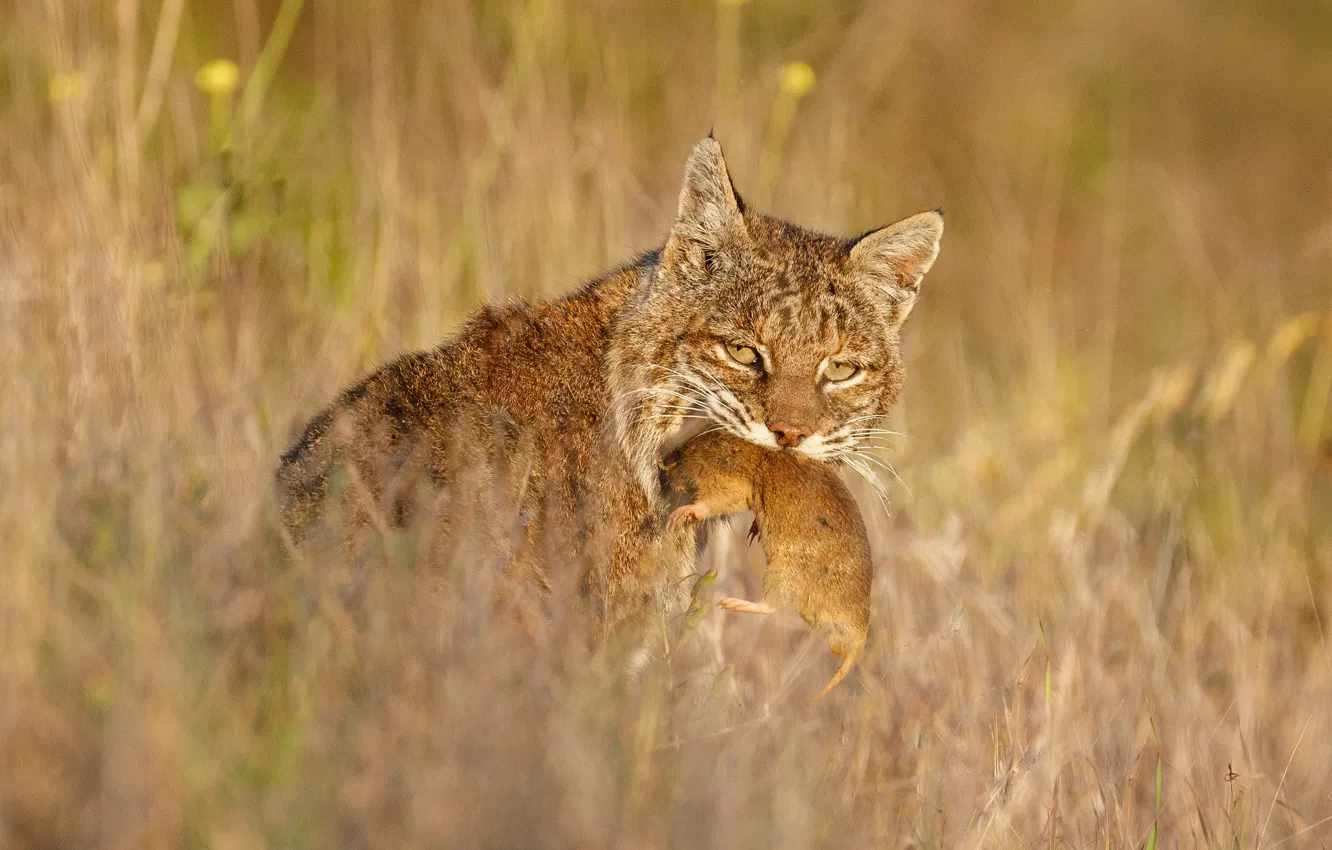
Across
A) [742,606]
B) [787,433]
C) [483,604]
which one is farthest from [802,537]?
[483,604]

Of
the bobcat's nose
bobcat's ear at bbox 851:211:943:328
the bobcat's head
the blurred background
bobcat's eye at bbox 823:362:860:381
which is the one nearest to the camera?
the blurred background

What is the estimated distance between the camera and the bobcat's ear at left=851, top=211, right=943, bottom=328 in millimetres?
6527

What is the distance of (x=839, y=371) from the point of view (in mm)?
6320

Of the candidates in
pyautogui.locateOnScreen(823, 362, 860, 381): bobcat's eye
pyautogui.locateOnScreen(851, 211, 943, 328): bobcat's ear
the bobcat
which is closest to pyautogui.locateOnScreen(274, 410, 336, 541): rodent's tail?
the bobcat

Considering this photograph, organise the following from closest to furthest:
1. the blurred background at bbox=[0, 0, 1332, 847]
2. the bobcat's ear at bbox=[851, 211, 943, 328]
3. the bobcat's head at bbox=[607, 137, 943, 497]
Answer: the blurred background at bbox=[0, 0, 1332, 847]
the bobcat's head at bbox=[607, 137, 943, 497]
the bobcat's ear at bbox=[851, 211, 943, 328]

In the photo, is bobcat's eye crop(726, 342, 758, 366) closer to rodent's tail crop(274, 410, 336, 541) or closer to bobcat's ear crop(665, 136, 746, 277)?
bobcat's ear crop(665, 136, 746, 277)

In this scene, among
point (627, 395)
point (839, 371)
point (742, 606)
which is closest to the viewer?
point (742, 606)

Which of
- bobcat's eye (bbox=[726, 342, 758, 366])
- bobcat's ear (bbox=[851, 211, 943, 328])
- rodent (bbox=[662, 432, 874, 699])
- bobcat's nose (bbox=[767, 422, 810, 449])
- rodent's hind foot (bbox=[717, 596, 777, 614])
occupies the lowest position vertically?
rodent's hind foot (bbox=[717, 596, 777, 614])

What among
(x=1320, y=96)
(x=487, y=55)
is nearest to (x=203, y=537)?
(x=487, y=55)

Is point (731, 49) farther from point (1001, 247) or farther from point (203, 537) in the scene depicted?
point (203, 537)

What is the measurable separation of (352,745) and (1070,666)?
3495 mm

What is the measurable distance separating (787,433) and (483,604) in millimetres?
1966

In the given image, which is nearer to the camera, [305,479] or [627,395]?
[305,479]

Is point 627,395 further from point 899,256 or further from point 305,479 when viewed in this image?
point 899,256
